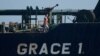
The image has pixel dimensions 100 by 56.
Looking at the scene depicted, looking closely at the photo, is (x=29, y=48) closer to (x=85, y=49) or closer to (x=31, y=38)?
(x=31, y=38)

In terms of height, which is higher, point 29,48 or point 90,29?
point 90,29

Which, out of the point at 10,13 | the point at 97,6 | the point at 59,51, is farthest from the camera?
the point at 10,13

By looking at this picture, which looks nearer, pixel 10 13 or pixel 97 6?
pixel 97 6

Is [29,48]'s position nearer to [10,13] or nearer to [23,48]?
[23,48]

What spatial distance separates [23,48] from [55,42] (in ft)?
1.82

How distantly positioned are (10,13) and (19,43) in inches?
828

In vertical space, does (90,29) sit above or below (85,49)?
above

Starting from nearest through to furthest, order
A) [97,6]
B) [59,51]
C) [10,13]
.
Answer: [59,51] → [97,6] → [10,13]

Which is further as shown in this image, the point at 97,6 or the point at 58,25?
the point at 97,6

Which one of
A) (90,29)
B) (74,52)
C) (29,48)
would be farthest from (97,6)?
(29,48)

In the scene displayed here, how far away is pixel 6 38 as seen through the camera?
4871mm

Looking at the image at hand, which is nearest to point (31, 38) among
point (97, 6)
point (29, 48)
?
point (29, 48)

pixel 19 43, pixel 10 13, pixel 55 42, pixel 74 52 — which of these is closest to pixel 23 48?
pixel 19 43

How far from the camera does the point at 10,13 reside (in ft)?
84.0
